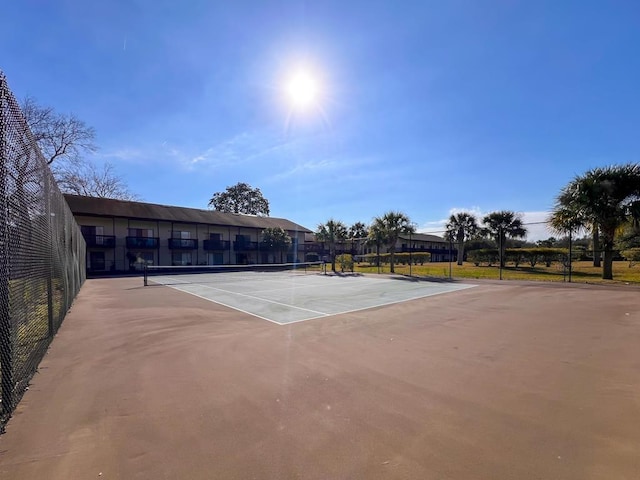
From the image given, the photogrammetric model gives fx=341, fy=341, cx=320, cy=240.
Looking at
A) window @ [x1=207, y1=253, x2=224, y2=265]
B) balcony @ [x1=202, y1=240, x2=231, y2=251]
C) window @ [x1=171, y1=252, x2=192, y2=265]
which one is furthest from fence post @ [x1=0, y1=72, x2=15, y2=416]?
window @ [x1=207, y1=253, x2=224, y2=265]

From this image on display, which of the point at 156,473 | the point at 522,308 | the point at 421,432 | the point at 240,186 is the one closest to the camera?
the point at 156,473

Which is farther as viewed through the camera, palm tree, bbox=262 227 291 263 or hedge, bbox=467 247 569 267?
palm tree, bbox=262 227 291 263

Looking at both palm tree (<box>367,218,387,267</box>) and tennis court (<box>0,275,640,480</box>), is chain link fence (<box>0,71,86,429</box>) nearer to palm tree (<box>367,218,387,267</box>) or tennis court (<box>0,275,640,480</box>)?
tennis court (<box>0,275,640,480</box>)

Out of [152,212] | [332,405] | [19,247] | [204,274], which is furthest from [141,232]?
[332,405]

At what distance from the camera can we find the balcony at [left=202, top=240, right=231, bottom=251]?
1655 inches

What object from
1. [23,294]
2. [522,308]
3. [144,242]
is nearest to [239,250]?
[144,242]

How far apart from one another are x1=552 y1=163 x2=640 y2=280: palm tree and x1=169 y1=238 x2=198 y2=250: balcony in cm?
3686

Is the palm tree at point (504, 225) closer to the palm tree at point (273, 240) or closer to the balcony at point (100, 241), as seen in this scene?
the palm tree at point (273, 240)

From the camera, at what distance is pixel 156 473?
8.51ft

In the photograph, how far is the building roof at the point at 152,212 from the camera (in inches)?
1352

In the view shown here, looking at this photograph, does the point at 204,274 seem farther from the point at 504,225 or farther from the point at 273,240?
the point at 504,225

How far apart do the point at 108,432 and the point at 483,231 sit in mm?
41070

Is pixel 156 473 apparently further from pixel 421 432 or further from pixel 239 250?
pixel 239 250

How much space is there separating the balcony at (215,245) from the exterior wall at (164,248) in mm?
178
